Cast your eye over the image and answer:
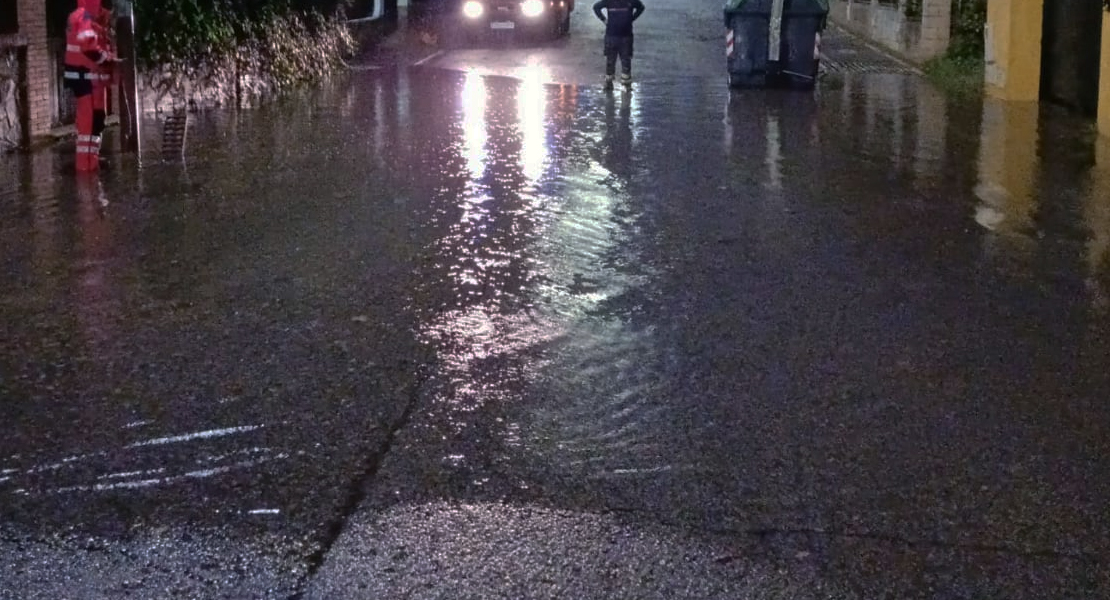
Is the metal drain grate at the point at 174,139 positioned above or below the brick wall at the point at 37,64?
below

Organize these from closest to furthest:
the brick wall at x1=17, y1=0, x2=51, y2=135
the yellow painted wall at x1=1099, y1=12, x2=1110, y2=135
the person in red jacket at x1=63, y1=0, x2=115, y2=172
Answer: the person in red jacket at x1=63, y1=0, x2=115, y2=172, the brick wall at x1=17, y1=0, x2=51, y2=135, the yellow painted wall at x1=1099, y1=12, x2=1110, y2=135

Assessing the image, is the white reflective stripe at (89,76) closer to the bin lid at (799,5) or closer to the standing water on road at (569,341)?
the standing water on road at (569,341)

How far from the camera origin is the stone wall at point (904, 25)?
25297 millimetres

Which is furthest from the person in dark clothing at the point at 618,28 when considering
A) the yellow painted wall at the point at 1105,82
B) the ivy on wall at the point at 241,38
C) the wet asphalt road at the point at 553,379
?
the wet asphalt road at the point at 553,379

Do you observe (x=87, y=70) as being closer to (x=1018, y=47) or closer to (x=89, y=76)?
(x=89, y=76)

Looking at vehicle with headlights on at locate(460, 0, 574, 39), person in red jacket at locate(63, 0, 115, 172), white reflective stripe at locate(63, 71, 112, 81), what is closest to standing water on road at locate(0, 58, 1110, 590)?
person in red jacket at locate(63, 0, 115, 172)

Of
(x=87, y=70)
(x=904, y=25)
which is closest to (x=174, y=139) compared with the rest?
(x=87, y=70)

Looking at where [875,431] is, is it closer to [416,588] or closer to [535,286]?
[416,588]

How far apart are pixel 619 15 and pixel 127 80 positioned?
9.57 meters

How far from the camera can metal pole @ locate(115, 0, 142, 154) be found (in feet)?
43.1

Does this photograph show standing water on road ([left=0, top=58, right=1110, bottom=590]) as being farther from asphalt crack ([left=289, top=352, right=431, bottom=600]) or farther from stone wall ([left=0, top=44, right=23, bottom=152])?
stone wall ([left=0, top=44, right=23, bottom=152])

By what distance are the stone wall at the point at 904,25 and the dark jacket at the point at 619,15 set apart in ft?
22.1

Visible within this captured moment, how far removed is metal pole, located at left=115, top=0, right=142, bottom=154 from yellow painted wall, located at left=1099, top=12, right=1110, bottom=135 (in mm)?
9832

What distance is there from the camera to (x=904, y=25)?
27484 mm
